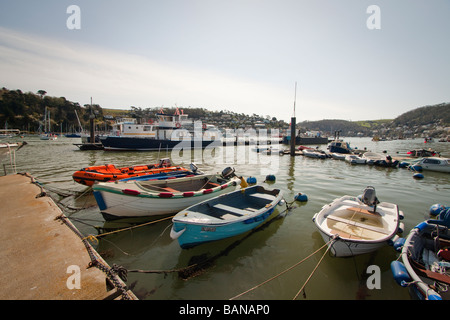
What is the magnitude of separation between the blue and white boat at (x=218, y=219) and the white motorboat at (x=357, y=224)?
80.4 inches

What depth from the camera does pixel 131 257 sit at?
5.82 metres

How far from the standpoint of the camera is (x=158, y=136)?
38844 mm

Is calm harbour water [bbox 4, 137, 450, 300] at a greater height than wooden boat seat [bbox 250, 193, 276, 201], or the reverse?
wooden boat seat [bbox 250, 193, 276, 201]

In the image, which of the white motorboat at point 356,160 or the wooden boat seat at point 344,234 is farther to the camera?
the white motorboat at point 356,160

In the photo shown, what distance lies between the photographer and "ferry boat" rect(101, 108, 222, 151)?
3362 centimetres

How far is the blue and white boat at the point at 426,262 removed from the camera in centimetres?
361

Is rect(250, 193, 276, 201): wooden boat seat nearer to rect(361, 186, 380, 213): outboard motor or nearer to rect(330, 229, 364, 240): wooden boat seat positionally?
rect(330, 229, 364, 240): wooden boat seat

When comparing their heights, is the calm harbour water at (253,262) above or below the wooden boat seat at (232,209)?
below

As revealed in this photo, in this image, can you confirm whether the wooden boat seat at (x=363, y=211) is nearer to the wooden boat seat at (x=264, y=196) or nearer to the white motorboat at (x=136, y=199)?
the wooden boat seat at (x=264, y=196)

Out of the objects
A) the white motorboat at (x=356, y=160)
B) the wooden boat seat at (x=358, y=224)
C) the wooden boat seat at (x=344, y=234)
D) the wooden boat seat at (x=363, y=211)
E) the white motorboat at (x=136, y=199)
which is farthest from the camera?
the white motorboat at (x=356, y=160)

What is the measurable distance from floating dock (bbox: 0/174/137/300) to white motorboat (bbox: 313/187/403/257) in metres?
5.03
